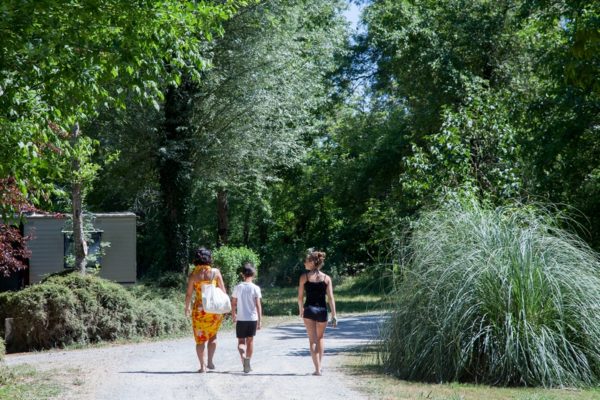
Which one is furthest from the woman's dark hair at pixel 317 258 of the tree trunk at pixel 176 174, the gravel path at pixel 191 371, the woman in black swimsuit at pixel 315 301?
the tree trunk at pixel 176 174

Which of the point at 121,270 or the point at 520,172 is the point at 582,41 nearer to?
the point at 520,172

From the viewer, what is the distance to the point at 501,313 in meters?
10.5

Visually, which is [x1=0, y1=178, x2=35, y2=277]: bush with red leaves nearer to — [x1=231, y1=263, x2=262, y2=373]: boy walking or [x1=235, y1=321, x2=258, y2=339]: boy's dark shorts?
[x1=231, y1=263, x2=262, y2=373]: boy walking

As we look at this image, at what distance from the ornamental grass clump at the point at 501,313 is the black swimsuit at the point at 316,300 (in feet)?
3.72

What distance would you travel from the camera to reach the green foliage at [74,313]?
16.0 meters

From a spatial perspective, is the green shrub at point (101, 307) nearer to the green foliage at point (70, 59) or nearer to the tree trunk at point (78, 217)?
the tree trunk at point (78, 217)

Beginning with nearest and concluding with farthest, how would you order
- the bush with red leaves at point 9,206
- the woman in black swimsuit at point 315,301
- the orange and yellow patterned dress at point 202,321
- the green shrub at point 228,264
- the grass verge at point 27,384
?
the grass verge at point 27,384, the woman in black swimsuit at point 315,301, the orange and yellow patterned dress at point 202,321, the bush with red leaves at point 9,206, the green shrub at point 228,264

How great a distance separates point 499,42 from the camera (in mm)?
26594

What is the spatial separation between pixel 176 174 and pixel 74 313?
7.24 m

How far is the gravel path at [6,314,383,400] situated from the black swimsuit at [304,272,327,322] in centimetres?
80

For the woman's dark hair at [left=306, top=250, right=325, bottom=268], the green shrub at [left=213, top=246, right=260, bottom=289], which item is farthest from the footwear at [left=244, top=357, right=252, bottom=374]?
the green shrub at [left=213, top=246, right=260, bottom=289]

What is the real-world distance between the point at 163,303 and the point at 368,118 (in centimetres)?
2046

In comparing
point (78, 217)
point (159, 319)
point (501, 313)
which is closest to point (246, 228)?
point (78, 217)

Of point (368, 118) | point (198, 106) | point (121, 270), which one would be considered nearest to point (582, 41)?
point (198, 106)
